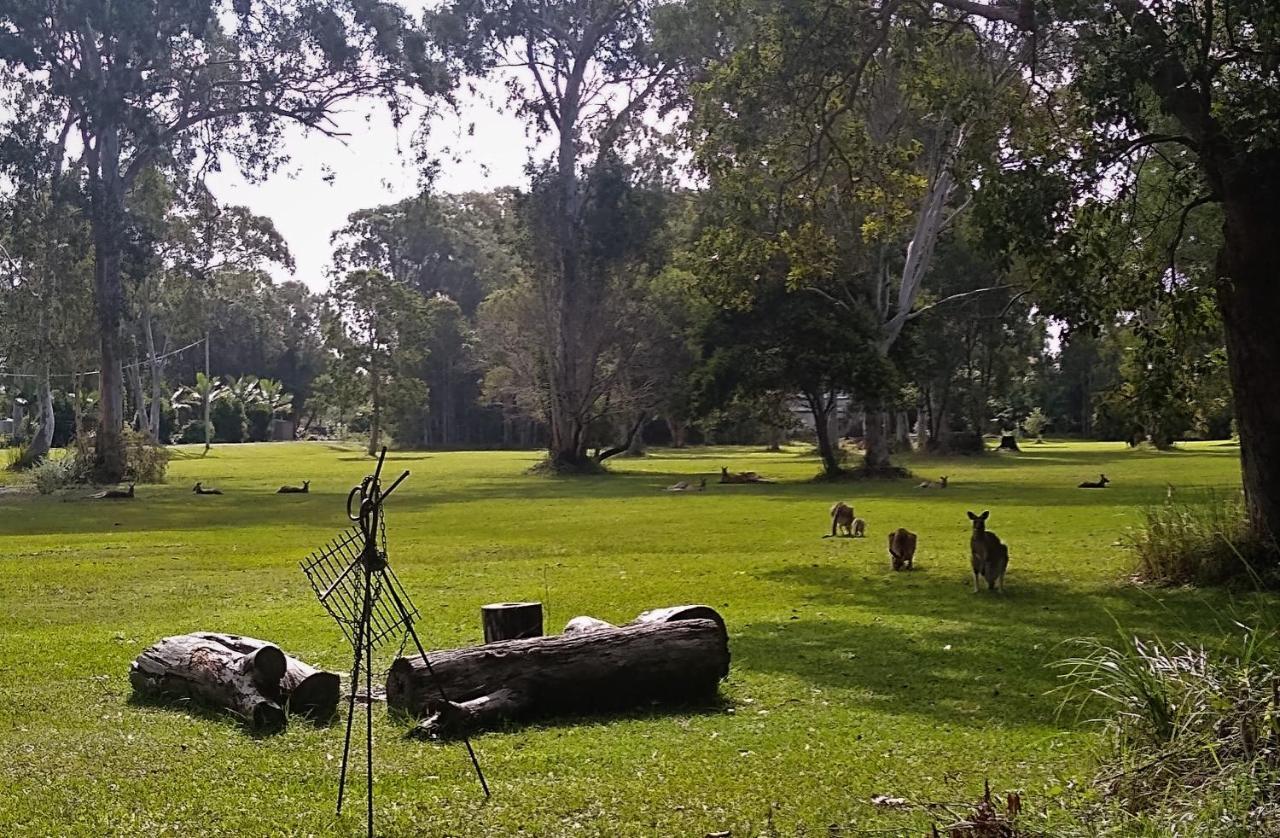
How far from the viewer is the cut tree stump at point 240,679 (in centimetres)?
800

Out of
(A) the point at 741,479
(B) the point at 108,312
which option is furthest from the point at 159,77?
(A) the point at 741,479

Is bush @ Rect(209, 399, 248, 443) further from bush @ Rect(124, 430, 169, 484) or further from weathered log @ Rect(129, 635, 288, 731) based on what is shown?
weathered log @ Rect(129, 635, 288, 731)

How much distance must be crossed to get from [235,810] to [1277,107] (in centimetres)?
1079

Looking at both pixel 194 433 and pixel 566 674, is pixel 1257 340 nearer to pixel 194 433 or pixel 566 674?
pixel 566 674

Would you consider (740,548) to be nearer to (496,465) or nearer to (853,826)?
(853,826)

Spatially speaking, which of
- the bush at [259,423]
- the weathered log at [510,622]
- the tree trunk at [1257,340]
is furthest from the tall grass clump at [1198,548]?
the bush at [259,423]

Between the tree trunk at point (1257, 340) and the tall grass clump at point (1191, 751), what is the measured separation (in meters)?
7.17

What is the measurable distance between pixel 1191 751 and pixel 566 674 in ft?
13.1

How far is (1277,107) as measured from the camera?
1178 centimetres

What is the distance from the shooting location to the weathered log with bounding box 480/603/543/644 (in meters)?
8.94

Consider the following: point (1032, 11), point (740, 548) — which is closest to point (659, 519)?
point (740, 548)

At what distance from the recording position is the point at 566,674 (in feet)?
26.6

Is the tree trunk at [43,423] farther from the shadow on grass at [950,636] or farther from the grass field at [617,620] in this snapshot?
the shadow on grass at [950,636]

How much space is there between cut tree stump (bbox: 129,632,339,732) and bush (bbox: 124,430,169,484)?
32.7 m
